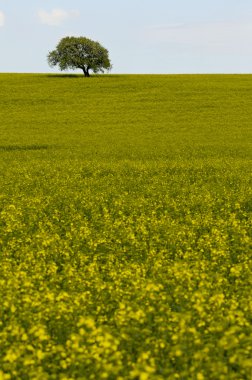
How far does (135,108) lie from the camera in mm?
67312

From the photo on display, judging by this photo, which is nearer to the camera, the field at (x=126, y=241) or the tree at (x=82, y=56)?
the field at (x=126, y=241)

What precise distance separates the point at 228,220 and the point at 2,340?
11901 mm

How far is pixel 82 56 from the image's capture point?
10081cm

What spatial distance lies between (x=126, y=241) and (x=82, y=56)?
8867 centimetres

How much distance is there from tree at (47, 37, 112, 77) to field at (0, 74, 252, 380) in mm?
31338

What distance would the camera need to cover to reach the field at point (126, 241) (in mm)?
7980

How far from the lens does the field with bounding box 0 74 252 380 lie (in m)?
7.98

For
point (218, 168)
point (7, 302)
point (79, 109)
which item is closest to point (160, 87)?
point (79, 109)

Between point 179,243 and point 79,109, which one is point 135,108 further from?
point 179,243

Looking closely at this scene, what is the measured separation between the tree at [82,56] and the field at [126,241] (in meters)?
31.3

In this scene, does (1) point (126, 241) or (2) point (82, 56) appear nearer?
(1) point (126, 241)

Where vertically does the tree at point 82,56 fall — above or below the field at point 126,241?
above

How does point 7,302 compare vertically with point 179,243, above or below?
above

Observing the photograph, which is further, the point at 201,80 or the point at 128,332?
the point at 201,80
